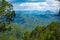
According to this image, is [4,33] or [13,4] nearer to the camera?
[4,33]

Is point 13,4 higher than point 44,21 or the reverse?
higher

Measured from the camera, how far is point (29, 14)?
5.04 metres

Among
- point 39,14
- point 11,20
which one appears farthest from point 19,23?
point 39,14

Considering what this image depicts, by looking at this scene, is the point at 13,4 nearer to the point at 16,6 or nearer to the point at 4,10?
the point at 16,6

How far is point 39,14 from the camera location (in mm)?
5020

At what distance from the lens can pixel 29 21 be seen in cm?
505

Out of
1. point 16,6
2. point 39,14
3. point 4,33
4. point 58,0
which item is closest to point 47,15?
point 39,14

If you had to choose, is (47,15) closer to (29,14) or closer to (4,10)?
(29,14)

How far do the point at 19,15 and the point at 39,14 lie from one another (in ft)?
1.73

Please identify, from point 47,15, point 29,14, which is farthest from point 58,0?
point 29,14

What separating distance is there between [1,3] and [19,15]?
74 centimetres

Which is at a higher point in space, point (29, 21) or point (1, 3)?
point (1, 3)

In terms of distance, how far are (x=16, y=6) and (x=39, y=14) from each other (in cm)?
63

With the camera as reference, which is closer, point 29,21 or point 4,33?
point 4,33
